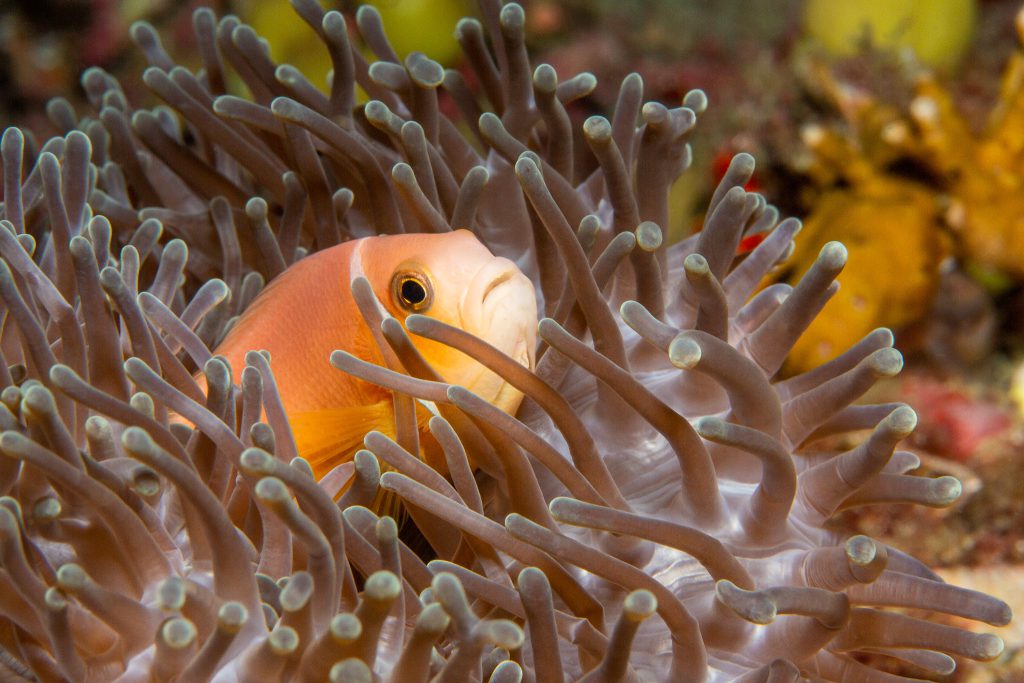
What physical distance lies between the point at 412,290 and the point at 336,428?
0.24m

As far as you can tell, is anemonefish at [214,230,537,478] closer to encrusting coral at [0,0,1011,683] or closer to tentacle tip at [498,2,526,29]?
encrusting coral at [0,0,1011,683]

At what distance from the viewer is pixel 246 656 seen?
944 mm

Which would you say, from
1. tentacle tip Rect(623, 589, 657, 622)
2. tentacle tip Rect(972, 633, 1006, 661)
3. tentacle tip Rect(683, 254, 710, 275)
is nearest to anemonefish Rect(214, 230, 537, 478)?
tentacle tip Rect(683, 254, 710, 275)

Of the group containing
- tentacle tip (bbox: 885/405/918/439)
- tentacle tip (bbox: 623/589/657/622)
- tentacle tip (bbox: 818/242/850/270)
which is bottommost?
tentacle tip (bbox: 623/589/657/622)

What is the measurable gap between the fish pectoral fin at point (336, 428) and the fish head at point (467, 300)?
121 millimetres

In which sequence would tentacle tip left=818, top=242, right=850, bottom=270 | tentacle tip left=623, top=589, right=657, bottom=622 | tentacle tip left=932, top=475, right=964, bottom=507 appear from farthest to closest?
tentacle tip left=818, top=242, right=850, bottom=270 < tentacle tip left=932, top=475, right=964, bottom=507 < tentacle tip left=623, top=589, right=657, bottom=622

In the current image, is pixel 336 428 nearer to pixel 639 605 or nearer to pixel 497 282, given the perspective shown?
pixel 497 282

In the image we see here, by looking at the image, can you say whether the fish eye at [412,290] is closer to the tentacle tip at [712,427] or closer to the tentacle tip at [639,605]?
the tentacle tip at [712,427]

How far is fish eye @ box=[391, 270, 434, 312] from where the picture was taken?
1.30 meters

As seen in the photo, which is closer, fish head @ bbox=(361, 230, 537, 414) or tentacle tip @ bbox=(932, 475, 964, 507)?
tentacle tip @ bbox=(932, 475, 964, 507)

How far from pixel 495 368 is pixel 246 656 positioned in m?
0.47

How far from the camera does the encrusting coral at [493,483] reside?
3.12ft

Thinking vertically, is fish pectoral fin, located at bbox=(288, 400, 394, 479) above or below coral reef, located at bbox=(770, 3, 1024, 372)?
below

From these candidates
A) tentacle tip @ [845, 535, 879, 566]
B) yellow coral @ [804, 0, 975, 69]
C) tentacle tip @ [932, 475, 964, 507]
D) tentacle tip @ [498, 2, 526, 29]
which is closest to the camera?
tentacle tip @ [845, 535, 879, 566]
